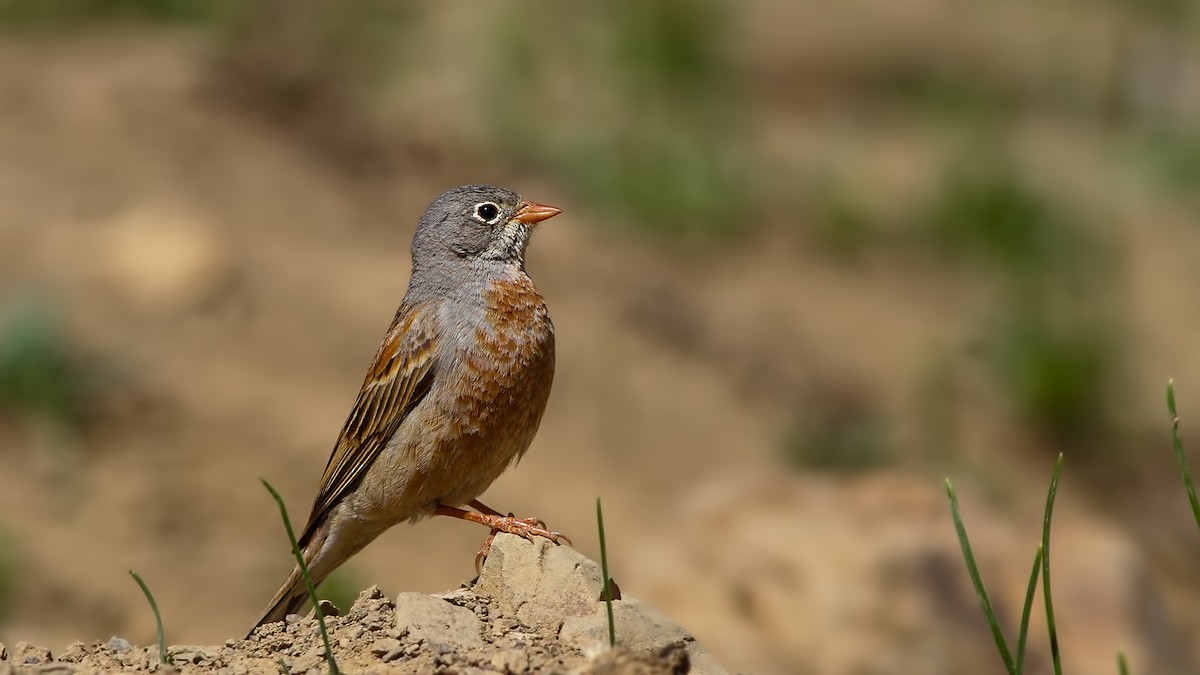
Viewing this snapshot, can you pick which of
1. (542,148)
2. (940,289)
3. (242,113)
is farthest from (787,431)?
(242,113)

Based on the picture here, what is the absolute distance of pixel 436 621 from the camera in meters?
4.23

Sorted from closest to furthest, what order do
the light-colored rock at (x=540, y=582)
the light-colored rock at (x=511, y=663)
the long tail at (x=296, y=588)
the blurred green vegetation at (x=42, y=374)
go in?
the light-colored rock at (x=511, y=663) → the light-colored rock at (x=540, y=582) → the long tail at (x=296, y=588) → the blurred green vegetation at (x=42, y=374)

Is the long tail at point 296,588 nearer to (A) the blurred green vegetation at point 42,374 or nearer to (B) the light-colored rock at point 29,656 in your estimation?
(B) the light-colored rock at point 29,656

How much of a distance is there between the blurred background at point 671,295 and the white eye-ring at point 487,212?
202 centimetres

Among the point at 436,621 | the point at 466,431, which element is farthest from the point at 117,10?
the point at 436,621

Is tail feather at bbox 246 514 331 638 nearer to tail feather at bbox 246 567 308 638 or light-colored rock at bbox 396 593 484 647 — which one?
tail feather at bbox 246 567 308 638

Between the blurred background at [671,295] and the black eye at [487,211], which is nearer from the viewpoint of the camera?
the black eye at [487,211]

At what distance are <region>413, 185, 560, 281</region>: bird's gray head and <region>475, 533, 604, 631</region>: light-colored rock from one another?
1748mm

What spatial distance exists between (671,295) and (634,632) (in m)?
8.41

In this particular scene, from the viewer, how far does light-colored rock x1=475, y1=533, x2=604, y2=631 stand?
4449 millimetres

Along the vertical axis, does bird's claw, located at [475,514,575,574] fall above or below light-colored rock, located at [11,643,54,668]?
above

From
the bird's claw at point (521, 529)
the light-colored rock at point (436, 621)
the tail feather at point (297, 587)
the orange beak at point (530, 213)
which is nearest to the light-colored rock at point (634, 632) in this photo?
the light-colored rock at point (436, 621)

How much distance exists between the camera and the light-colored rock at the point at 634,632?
4241 mm

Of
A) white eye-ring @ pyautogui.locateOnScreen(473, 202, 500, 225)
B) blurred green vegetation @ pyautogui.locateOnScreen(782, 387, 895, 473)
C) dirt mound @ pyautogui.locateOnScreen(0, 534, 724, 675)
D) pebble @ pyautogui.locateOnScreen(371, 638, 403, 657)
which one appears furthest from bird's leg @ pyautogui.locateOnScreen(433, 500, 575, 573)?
blurred green vegetation @ pyautogui.locateOnScreen(782, 387, 895, 473)
